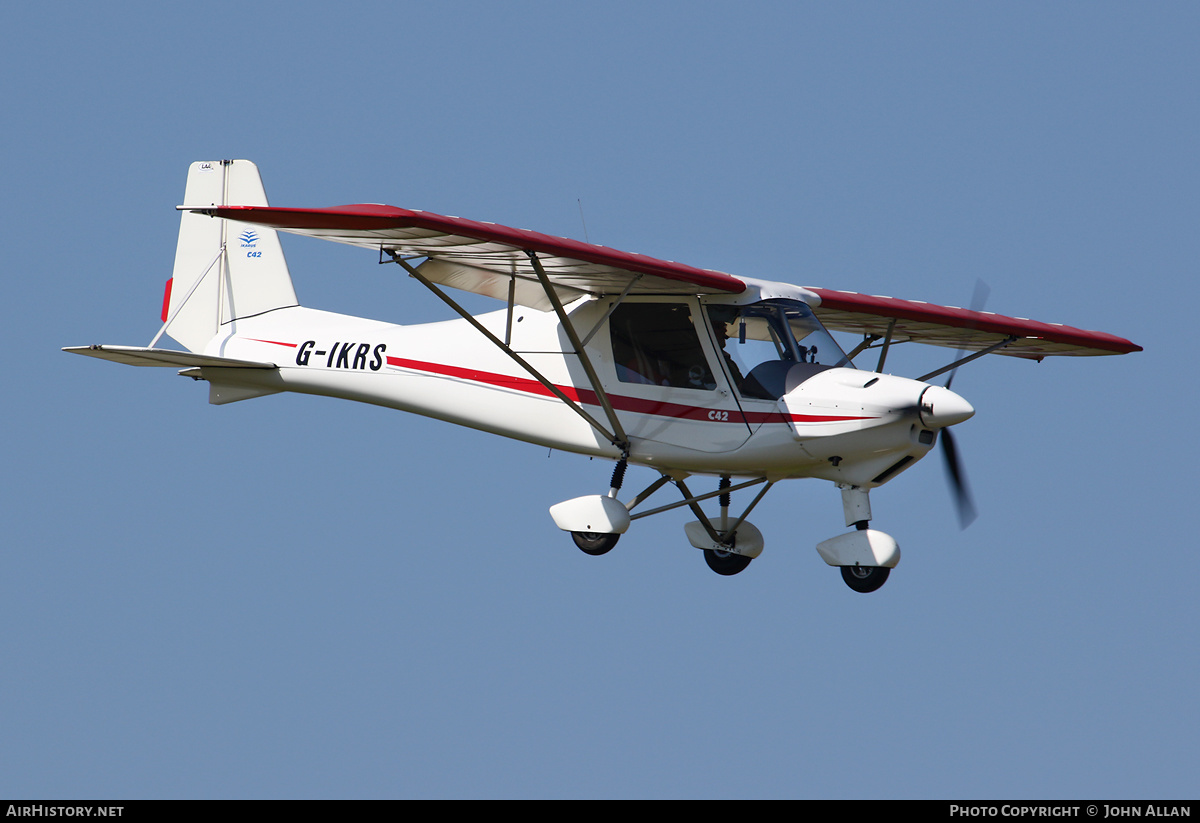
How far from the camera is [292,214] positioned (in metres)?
12.7

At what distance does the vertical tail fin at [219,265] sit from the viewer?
1834 centimetres

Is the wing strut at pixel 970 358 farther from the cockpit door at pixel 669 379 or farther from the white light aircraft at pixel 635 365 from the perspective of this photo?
the cockpit door at pixel 669 379

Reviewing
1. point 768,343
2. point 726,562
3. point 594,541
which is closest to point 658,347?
point 768,343

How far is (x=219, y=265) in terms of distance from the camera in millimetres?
18547

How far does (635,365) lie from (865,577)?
9.79 ft

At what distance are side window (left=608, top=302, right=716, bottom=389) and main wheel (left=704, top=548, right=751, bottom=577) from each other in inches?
91.8

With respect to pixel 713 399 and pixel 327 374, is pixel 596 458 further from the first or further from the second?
pixel 327 374

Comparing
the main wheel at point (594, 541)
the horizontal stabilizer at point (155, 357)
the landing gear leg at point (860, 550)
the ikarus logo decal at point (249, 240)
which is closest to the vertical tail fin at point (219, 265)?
the ikarus logo decal at point (249, 240)

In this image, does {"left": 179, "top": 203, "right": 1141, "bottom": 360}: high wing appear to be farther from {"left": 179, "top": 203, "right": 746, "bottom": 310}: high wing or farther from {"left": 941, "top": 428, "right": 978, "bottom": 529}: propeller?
{"left": 941, "top": 428, "right": 978, "bottom": 529}: propeller

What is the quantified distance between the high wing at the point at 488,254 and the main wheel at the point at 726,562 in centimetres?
313

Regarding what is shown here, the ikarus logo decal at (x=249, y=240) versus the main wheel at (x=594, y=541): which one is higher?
the ikarus logo decal at (x=249, y=240)

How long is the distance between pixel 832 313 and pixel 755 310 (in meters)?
2.63

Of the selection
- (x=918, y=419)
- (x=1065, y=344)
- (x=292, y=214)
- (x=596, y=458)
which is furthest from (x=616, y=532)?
(x=1065, y=344)

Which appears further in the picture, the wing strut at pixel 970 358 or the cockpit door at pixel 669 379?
the wing strut at pixel 970 358
